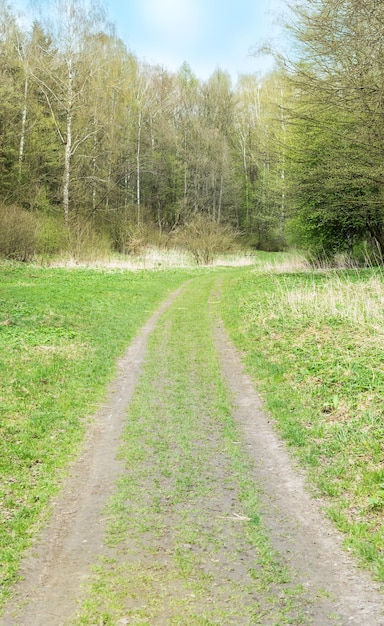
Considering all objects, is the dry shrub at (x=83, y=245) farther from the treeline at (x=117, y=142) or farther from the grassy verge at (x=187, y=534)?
the grassy verge at (x=187, y=534)

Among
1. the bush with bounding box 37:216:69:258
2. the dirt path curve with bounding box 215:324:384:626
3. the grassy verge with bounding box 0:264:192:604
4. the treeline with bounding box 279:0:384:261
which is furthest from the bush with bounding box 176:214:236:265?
the dirt path curve with bounding box 215:324:384:626

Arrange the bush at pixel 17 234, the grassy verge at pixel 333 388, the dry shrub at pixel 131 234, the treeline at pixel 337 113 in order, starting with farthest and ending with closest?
the dry shrub at pixel 131 234
the bush at pixel 17 234
the treeline at pixel 337 113
the grassy verge at pixel 333 388

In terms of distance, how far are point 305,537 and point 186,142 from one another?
1918 inches

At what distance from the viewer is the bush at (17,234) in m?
25.9

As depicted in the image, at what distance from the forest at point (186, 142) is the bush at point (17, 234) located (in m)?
0.07

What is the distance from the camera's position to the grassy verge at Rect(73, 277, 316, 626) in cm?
302

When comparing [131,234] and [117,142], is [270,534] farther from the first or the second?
[117,142]

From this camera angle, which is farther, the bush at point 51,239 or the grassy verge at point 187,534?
the bush at point 51,239

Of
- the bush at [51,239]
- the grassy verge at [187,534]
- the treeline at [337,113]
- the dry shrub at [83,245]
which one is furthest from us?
the dry shrub at [83,245]

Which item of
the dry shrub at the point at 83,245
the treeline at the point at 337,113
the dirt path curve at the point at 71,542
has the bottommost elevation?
the dirt path curve at the point at 71,542

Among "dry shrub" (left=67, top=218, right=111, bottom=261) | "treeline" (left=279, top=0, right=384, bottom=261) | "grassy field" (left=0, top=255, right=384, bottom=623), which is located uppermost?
"treeline" (left=279, top=0, right=384, bottom=261)

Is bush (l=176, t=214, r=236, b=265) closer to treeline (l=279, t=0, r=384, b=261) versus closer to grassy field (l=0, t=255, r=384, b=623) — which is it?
treeline (l=279, t=0, r=384, b=261)

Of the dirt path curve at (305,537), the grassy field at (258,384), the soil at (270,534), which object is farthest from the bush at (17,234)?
the dirt path curve at (305,537)

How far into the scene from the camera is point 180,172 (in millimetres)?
48781
